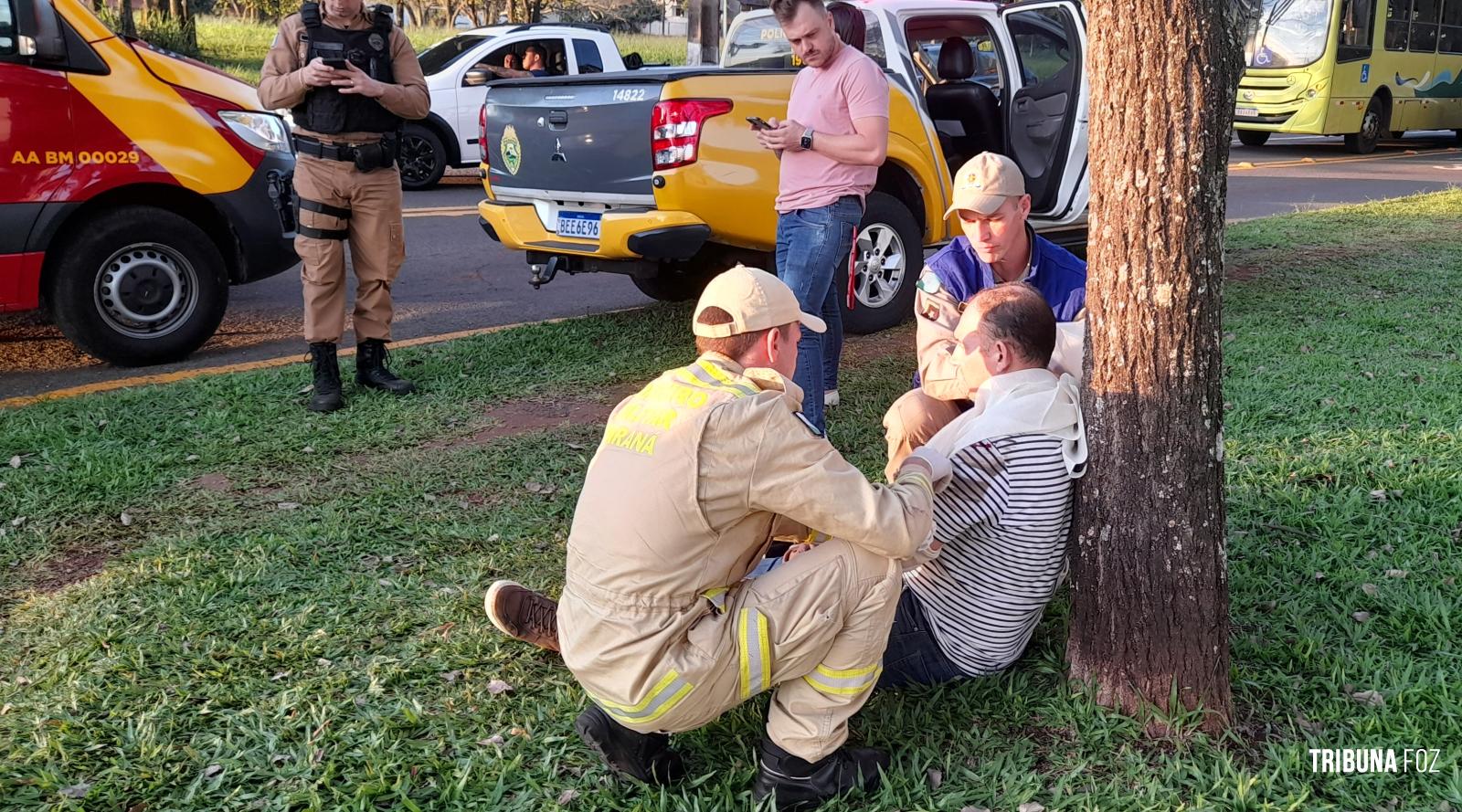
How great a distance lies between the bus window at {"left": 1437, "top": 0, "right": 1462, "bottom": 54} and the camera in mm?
20109

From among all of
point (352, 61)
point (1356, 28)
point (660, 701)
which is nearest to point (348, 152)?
point (352, 61)

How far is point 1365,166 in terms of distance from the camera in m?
17.1

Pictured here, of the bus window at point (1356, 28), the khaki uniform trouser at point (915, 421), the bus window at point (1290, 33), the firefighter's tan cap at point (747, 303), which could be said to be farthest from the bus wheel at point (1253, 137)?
the firefighter's tan cap at point (747, 303)

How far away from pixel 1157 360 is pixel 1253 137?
2016 centimetres

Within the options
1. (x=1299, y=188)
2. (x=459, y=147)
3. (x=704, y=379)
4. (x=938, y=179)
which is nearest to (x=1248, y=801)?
(x=704, y=379)

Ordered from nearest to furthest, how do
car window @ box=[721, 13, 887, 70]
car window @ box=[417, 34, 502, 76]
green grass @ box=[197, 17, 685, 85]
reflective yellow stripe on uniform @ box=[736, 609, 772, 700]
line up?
1. reflective yellow stripe on uniform @ box=[736, 609, 772, 700]
2. car window @ box=[721, 13, 887, 70]
3. car window @ box=[417, 34, 502, 76]
4. green grass @ box=[197, 17, 685, 85]

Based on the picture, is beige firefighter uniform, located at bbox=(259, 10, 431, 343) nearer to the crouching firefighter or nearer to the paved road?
the crouching firefighter

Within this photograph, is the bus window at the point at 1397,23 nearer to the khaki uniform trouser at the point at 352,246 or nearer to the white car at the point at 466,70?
the white car at the point at 466,70

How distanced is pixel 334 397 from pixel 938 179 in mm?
3596

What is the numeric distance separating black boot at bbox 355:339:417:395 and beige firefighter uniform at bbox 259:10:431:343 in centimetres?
6

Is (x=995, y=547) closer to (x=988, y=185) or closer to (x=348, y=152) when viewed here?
(x=988, y=185)

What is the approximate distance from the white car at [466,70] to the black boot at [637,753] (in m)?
10.7

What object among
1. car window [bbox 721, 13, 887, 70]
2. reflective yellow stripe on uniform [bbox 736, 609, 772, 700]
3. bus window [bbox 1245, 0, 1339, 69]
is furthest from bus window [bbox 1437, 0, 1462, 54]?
reflective yellow stripe on uniform [bbox 736, 609, 772, 700]

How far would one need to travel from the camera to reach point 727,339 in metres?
2.58
